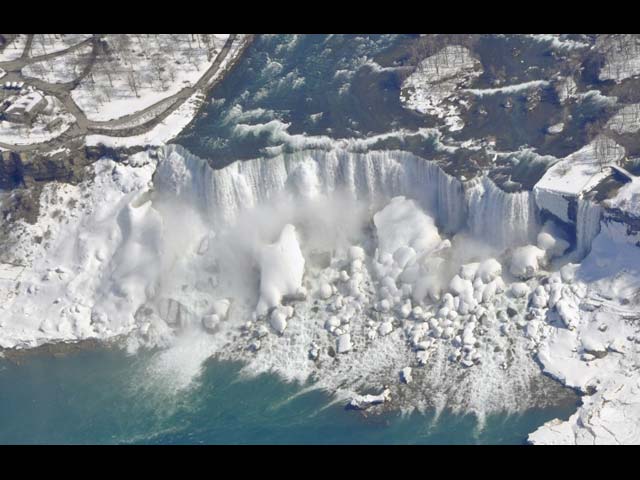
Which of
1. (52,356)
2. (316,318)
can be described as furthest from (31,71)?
(316,318)

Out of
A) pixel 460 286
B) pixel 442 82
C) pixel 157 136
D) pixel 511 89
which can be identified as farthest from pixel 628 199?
pixel 157 136

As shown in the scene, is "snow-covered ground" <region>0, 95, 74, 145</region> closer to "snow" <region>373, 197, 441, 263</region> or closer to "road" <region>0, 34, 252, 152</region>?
"road" <region>0, 34, 252, 152</region>

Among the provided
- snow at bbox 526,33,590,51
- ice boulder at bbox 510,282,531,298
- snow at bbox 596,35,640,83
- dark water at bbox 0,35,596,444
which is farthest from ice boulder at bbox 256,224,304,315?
snow at bbox 526,33,590,51

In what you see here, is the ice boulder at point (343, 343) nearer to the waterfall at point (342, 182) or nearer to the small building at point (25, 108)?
the waterfall at point (342, 182)

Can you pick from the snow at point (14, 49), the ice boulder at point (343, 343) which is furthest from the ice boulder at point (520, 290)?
the snow at point (14, 49)

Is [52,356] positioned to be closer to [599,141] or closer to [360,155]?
[360,155]
